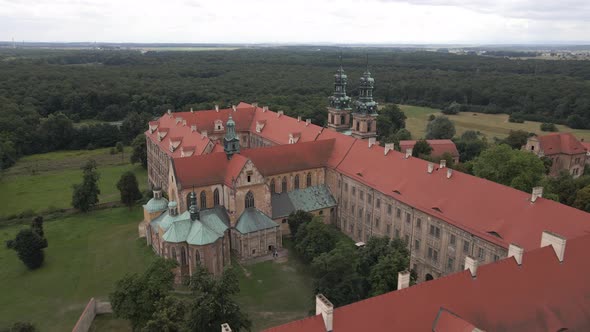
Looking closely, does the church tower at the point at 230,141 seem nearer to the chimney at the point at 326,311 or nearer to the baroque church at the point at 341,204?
the baroque church at the point at 341,204

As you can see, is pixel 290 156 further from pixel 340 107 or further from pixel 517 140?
pixel 517 140

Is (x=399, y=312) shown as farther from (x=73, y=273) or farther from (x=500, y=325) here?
(x=73, y=273)

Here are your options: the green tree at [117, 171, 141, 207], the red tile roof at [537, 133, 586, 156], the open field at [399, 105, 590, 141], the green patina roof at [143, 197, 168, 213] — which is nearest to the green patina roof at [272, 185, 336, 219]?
the green patina roof at [143, 197, 168, 213]

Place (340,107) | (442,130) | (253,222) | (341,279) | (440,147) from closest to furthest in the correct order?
1. (341,279)
2. (253,222)
3. (340,107)
4. (440,147)
5. (442,130)

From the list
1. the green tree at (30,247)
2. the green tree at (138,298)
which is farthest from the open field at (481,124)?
the green tree at (138,298)

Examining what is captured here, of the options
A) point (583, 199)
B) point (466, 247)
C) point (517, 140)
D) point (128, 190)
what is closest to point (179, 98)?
point (128, 190)

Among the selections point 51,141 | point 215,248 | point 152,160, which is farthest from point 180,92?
point 215,248
